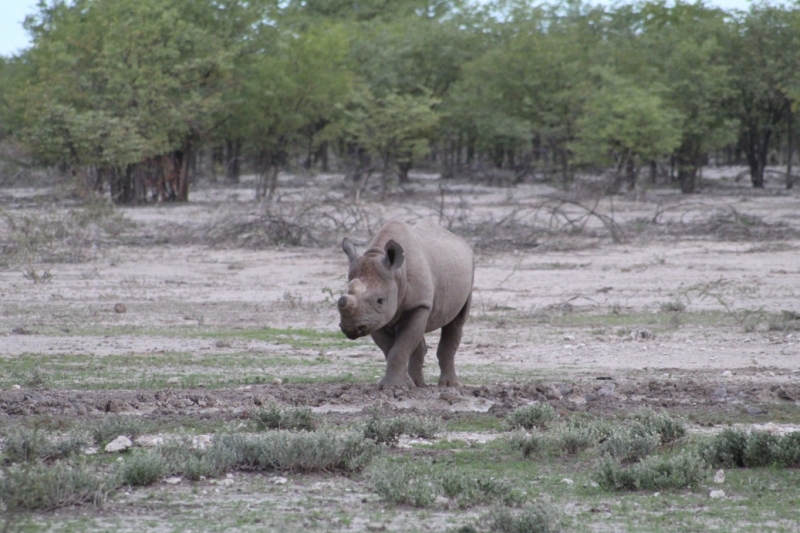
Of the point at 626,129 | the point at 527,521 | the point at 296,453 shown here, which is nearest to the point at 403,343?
the point at 296,453

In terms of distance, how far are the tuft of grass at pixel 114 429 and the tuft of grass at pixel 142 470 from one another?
118 centimetres

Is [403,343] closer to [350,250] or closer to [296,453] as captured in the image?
[350,250]

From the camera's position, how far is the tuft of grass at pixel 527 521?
17.1ft

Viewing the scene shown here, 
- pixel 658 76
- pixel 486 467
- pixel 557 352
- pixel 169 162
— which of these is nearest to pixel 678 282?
pixel 557 352

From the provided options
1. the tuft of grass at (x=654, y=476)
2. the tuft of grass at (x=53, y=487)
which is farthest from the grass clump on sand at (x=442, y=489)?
the tuft of grass at (x=53, y=487)

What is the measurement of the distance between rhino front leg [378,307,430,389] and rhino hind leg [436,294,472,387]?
857 mm

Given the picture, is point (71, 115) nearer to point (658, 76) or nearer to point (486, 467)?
point (658, 76)

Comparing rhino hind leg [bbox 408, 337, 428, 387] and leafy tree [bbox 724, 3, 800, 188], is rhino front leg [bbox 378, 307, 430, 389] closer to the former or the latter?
rhino hind leg [bbox 408, 337, 428, 387]

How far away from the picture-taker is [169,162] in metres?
37.7

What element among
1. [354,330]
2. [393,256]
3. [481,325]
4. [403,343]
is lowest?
[481,325]

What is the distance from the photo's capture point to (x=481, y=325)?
14500 millimetres

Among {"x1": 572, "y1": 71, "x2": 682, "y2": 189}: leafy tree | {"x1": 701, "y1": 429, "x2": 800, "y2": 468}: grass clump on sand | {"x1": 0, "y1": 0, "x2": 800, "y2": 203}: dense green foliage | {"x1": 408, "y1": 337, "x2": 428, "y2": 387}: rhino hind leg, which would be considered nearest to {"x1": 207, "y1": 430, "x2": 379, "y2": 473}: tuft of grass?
{"x1": 701, "y1": 429, "x2": 800, "y2": 468}: grass clump on sand

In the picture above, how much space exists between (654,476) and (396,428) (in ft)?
6.13

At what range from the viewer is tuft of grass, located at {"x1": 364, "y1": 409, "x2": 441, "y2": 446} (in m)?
7.45
